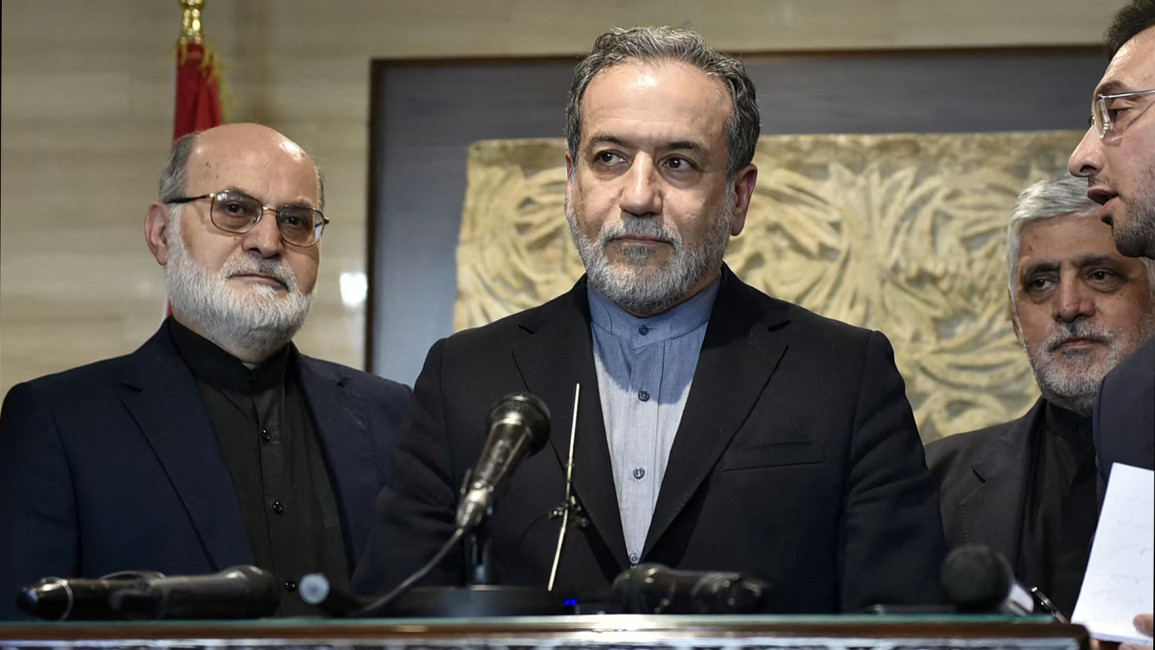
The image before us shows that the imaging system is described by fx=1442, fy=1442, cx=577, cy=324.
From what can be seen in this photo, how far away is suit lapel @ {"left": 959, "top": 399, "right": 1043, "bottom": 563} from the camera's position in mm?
3568

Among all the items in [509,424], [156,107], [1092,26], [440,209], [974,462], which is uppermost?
[1092,26]

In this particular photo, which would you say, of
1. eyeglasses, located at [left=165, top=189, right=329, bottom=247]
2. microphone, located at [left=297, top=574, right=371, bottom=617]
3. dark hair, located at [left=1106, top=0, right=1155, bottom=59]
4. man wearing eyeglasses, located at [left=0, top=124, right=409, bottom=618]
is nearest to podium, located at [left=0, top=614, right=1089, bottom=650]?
microphone, located at [left=297, top=574, right=371, bottom=617]

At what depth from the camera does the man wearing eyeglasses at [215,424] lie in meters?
3.28

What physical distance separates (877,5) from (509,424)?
3.69 metres

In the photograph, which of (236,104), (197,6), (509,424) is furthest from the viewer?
(236,104)

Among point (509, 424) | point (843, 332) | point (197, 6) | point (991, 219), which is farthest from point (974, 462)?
point (197, 6)

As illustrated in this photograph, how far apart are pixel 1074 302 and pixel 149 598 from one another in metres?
2.60

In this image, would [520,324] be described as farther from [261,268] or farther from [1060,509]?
[1060,509]

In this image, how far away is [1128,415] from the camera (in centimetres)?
240

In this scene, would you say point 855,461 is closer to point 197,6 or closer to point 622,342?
point 622,342

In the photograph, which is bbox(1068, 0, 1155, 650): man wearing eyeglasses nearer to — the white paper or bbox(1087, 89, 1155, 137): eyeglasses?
bbox(1087, 89, 1155, 137): eyeglasses

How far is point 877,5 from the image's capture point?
529cm

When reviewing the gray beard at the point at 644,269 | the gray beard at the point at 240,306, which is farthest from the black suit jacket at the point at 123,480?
the gray beard at the point at 644,269

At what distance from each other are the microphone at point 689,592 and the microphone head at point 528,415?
0.27 meters
